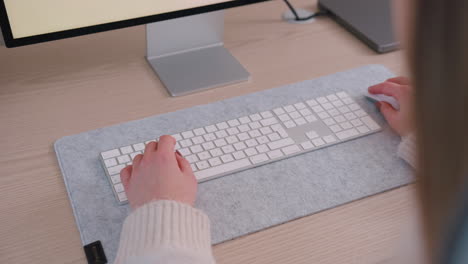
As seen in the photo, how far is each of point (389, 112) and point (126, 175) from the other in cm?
38

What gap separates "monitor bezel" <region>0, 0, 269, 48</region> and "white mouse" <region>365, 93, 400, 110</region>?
9.5 inches

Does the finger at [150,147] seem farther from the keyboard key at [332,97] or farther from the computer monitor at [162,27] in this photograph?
the keyboard key at [332,97]

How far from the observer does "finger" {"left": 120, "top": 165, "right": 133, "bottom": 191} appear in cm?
70

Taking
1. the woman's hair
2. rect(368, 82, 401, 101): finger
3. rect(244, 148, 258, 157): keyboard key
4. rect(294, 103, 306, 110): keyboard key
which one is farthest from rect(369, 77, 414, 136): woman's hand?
the woman's hair

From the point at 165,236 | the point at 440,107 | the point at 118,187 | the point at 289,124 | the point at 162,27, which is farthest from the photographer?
the point at 162,27

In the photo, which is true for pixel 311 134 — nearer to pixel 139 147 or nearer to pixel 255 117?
pixel 255 117

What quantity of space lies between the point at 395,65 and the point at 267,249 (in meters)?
0.46

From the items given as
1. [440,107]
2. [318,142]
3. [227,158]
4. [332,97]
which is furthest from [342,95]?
[440,107]

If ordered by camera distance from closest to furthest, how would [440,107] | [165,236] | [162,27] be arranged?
[440,107], [165,236], [162,27]

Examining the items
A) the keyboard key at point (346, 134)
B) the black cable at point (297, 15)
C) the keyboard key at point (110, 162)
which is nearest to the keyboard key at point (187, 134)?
the keyboard key at point (110, 162)

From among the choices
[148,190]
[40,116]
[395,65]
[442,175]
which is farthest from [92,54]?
[442,175]

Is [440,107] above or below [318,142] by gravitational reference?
above

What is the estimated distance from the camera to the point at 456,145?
324 millimetres

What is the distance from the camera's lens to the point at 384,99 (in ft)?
2.77
